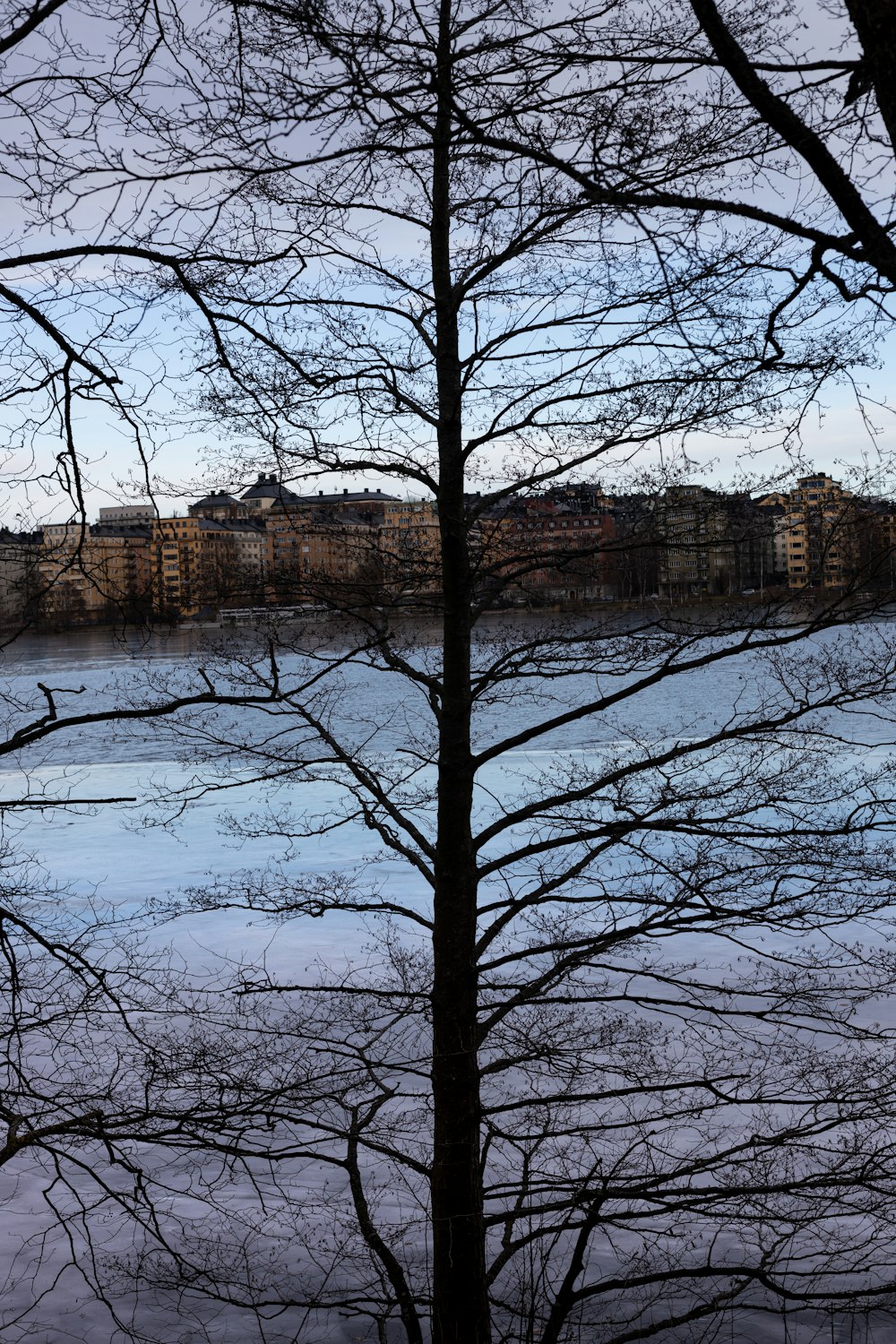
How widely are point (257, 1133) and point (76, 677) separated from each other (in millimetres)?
32185

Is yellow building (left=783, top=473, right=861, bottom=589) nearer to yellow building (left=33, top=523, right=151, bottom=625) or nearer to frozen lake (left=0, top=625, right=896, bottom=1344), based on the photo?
frozen lake (left=0, top=625, right=896, bottom=1344)

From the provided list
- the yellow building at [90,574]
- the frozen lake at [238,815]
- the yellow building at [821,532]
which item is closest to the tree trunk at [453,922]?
the frozen lake at [238,815]

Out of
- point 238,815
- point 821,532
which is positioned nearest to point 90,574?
point 821,532

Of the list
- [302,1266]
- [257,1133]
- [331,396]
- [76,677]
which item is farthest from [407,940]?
[76,677]

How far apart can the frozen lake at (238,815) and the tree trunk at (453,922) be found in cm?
103

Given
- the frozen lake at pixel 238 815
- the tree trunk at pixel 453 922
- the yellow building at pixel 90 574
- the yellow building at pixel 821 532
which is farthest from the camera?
the frozen lake at pixel 238 815

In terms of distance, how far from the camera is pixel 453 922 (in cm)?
804

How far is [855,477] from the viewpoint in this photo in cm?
633

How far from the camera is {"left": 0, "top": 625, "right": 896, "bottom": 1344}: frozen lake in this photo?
11398 mm

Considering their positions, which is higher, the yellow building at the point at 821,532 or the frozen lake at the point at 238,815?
the yellow building at the point at 821,532

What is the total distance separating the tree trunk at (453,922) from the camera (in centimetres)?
761

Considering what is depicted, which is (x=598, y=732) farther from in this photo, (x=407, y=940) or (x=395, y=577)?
(x=395, y=577)

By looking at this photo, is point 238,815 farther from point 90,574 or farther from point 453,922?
point 90,574

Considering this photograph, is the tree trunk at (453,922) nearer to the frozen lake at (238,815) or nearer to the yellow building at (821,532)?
the frozen lake at (238,815)
